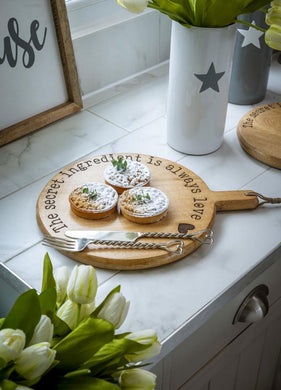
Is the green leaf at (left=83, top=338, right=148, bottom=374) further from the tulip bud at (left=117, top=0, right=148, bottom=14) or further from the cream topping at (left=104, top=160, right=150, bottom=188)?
the tulip bud at (left=117, top=0, right=148, bottom=14)

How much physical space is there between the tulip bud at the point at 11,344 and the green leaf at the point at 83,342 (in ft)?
0.21

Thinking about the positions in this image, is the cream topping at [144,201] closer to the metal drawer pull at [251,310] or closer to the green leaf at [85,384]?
the metal drawer pull at [251,310]

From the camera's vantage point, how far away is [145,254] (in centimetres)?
77

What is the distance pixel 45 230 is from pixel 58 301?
273mm

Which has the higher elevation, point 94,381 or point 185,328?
point 94,381

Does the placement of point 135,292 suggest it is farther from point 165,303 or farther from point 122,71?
point 122,71

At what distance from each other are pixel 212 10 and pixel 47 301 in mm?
583

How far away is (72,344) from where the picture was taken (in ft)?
1.59

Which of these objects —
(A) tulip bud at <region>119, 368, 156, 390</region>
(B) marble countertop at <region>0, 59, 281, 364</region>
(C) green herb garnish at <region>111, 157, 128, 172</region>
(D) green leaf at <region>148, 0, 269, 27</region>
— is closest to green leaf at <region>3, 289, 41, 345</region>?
(A) tulip bud at <region>119, 368, 156, 390</region>

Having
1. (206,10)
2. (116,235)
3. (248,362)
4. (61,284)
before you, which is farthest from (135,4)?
(248,362)

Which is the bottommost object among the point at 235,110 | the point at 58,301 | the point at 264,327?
the point at 264,327

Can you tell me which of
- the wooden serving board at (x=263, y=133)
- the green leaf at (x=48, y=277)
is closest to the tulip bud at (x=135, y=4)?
the wooden serving board at (x=263, y=133)

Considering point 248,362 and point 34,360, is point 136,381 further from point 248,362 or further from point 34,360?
point 248,362

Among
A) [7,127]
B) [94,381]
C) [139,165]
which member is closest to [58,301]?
[94,381]
